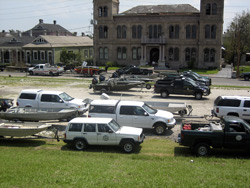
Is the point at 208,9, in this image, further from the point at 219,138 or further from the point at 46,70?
the point at 219,138

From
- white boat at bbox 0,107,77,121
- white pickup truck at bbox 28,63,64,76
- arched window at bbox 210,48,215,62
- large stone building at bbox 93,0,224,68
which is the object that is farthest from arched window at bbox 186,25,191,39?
white boat at bbox 0,107,77,121

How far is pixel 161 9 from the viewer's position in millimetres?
61625

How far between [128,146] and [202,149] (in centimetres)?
310

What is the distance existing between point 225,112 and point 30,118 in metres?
11.0

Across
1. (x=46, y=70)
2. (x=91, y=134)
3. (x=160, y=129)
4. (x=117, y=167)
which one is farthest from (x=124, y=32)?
(x=117, y=167)

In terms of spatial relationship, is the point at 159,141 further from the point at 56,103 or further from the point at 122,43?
the point at 122,43

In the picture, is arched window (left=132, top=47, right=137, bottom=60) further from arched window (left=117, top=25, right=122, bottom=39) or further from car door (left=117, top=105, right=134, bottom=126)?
car door (left=117, top=105, right=134, bottom=126)

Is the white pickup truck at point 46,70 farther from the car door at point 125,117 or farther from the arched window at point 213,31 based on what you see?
the car door at point 125,117

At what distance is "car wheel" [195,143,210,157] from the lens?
13352 millimetres

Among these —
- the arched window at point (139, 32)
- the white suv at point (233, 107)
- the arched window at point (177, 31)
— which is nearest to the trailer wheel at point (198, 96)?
the white suv at point (233, 107)

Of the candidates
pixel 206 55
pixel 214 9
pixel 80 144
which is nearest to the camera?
pixel 80 144

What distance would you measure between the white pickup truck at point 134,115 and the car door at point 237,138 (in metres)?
4.03

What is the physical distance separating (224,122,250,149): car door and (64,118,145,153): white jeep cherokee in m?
3.64

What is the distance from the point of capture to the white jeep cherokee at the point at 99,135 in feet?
46.2
